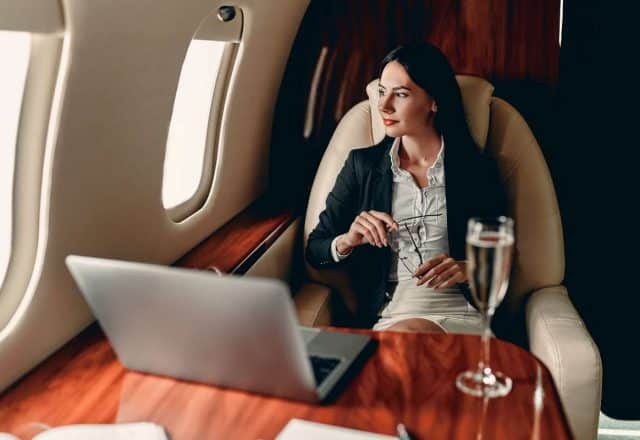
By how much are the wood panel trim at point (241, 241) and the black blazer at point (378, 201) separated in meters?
0.16

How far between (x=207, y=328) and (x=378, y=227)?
835 mm

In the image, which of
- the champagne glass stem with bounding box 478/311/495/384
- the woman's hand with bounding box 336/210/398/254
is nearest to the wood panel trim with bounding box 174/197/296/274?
the woman's hand with bounding box 336/210/398/254

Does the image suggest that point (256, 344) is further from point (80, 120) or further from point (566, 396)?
point (566, 396)

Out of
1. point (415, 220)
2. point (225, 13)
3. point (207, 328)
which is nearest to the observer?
point (207, 328)

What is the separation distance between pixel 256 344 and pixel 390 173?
112 cm

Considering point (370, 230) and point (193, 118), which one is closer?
point (370, 230)

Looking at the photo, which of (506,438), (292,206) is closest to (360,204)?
(292,206)

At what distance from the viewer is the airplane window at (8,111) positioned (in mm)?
1263

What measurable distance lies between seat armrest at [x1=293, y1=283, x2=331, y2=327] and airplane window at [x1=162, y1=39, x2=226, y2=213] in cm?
44

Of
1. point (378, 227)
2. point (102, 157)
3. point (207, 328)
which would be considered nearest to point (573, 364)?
point (378, 227)

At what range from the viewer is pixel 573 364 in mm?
1563

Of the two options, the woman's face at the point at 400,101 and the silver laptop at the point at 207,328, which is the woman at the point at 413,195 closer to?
the woman's face at the point at 400,101

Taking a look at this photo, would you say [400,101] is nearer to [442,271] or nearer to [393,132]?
[393,132]

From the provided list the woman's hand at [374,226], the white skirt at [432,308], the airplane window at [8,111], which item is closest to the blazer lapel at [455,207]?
the white skirt at [432,308]
